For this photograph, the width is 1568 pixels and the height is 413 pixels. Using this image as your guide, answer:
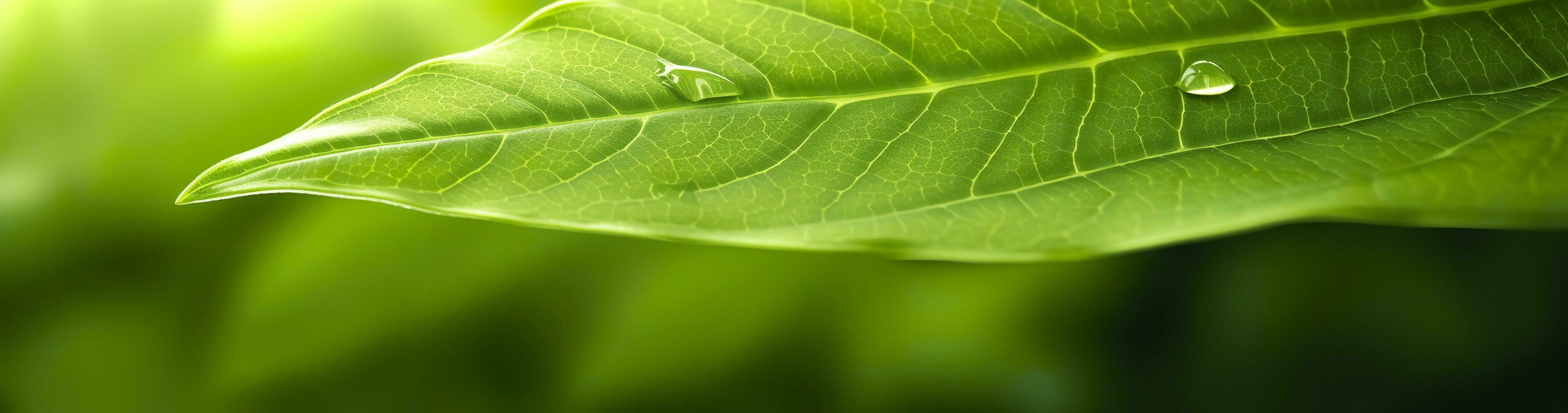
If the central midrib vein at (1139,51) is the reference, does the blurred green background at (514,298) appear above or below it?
below

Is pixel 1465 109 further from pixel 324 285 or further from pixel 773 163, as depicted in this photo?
pixel 324 285

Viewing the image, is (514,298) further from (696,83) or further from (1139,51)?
(1139,51)

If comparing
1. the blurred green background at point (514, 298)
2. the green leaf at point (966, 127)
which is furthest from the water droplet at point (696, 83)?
the blurred green background at point (514, 298)

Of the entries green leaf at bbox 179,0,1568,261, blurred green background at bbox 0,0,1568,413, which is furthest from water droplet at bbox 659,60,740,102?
blurred green background at bbox 0,0,1568,413

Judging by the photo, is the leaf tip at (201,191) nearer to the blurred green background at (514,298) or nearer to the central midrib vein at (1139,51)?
the central midrib vein at (1139,51)

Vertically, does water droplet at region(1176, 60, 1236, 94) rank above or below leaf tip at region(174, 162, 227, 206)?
above

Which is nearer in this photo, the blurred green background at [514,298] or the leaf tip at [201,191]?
the leaf tip at [201,191]

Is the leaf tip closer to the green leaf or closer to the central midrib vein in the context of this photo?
the green leaf

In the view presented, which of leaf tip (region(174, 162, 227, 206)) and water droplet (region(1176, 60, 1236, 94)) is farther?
water droplet (region(1176, 60, 1236, 94))
